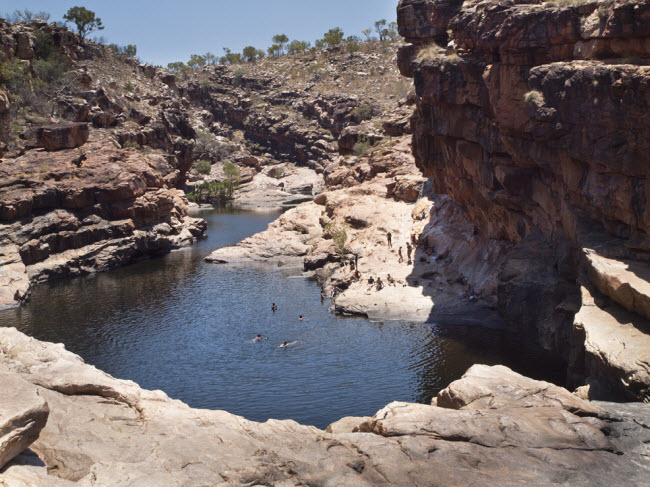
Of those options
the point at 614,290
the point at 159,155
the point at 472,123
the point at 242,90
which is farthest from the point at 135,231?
the point at 242,90

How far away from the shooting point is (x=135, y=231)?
6538 centimetres

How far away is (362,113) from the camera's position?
11750cm

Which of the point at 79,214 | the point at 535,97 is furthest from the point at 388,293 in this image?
the point at 79,214

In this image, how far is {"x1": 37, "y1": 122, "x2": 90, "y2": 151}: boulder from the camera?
67875mm

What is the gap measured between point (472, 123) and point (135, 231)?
40.6 m

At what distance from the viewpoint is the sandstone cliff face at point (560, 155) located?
990 inches

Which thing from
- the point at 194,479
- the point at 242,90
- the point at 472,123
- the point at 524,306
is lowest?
the point at 524,306

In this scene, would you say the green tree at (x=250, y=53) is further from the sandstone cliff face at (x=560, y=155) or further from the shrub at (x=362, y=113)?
the sandstone cliff face at (x=560, y=155)

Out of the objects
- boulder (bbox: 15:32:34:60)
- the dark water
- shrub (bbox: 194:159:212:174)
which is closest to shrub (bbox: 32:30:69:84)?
boulder (bbox: 15:32:34:60)

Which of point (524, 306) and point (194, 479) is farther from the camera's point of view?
point (524, 306)

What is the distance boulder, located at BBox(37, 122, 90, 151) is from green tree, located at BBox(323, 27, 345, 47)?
104 m

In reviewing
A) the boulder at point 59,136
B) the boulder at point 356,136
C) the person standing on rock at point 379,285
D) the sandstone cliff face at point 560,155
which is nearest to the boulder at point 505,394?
the sandstone cliff face at point 560,155

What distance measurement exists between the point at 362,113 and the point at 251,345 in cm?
8756

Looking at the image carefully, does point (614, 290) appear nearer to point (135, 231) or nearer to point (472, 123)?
point (472, 123)
